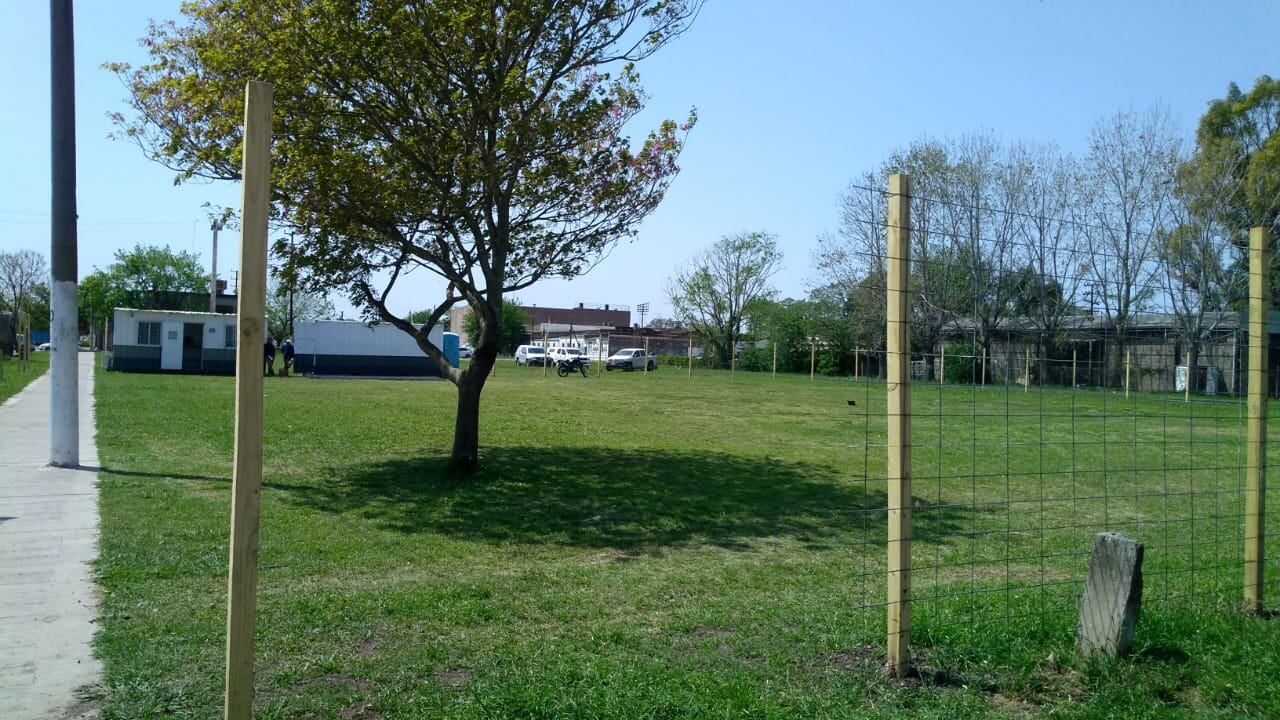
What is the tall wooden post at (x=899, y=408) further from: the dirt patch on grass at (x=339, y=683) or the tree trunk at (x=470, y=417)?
the tree trunk at (x=470, y=417)

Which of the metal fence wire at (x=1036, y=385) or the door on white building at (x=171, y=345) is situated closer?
the metal fence wire at (x=1036, y=385)

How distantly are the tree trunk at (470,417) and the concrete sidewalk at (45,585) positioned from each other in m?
4.09

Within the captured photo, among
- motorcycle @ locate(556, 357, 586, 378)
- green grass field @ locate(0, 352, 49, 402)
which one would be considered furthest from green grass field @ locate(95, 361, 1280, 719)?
motorcycle @ locate(556, 357, 586, 378)

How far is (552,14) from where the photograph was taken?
1120cm

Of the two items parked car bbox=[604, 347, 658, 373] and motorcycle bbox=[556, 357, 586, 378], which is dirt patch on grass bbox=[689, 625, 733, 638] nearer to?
motorcycle bbox=[556, 357, 586, 378]

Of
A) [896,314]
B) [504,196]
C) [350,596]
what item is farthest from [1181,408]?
[504,196]

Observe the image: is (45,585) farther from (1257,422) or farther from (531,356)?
(531,356)

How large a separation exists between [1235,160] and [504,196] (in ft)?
104

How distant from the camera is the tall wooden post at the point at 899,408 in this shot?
14.2ft

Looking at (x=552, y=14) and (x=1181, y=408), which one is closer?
(x=1181, y=408)

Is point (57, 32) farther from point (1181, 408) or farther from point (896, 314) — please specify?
point (1181, 408)

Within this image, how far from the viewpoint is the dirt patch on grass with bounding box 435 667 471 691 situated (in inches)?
174

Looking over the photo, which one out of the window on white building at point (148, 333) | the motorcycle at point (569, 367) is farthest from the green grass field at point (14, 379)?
the motorcycle at point (569, 367)

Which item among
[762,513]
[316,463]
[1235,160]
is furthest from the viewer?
[1235,160]
